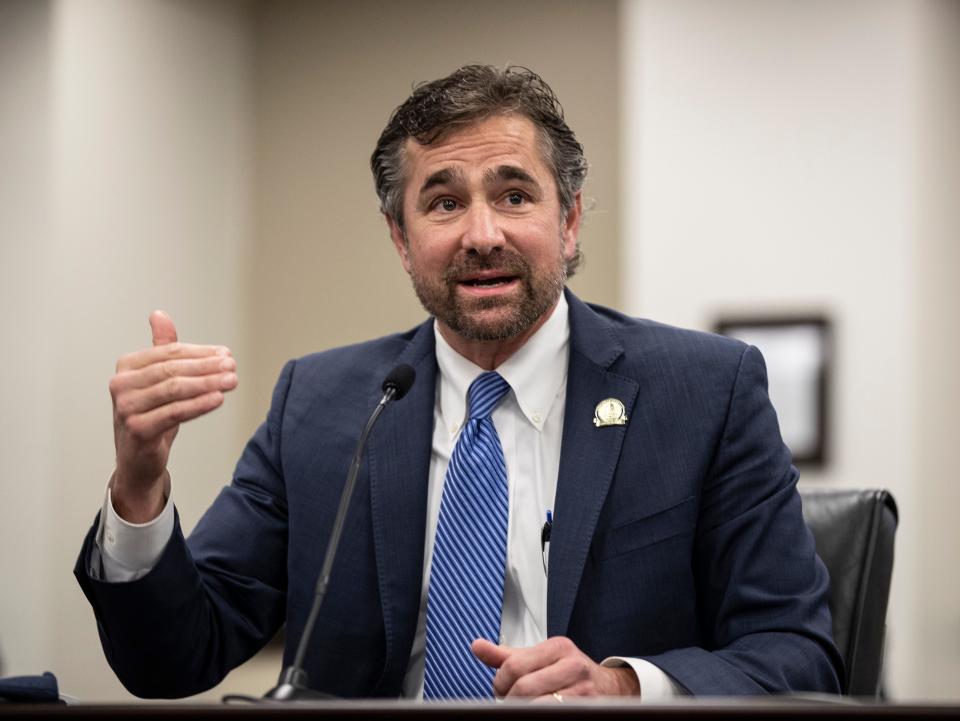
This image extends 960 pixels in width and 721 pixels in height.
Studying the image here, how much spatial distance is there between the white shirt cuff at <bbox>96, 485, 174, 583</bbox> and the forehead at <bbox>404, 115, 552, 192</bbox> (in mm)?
688

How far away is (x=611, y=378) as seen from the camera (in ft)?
5.99

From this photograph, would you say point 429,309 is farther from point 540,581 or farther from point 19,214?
point 19,214

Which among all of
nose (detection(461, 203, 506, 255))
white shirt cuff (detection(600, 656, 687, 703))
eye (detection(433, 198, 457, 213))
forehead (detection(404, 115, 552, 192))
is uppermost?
A: forehead (detection(404, 115, 552, 192))

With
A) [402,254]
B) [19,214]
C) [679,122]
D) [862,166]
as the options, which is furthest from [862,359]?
[19,214]

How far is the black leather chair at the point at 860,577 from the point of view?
1.74 metres

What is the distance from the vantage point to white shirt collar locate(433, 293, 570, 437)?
1.87 metres

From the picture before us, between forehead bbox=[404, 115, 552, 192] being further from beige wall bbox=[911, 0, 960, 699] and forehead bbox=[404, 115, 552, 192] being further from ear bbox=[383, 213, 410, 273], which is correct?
beige wall bbox=[911, 0, 960, 699]

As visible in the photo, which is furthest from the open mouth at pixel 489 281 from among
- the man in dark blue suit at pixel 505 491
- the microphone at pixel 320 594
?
the microphone at pixel 320 594

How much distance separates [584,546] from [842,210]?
113 inches

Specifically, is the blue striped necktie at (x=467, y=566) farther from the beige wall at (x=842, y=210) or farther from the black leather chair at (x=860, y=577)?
the beige wall at (x=842, y=210)

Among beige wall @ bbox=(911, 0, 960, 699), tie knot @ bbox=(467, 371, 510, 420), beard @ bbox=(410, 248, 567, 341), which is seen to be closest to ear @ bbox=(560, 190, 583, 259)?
beard @ bbox=(410, 248, 567, 341)

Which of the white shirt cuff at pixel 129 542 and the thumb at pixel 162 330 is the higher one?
the thumb at pixel 162 330

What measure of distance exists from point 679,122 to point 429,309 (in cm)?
264

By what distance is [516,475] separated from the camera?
182 centimetres
